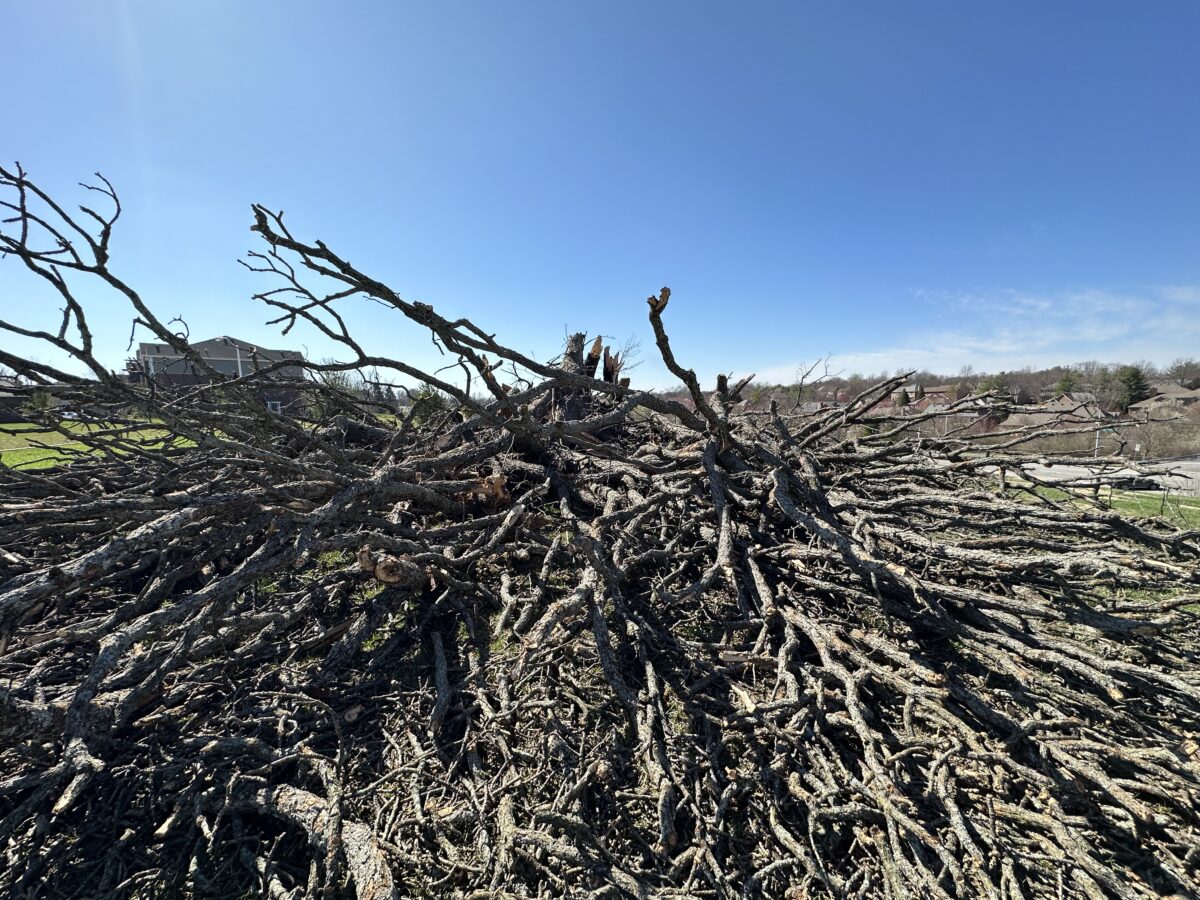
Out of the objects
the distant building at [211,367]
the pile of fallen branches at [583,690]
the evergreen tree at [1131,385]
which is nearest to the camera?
the pile of fallen branches at [583,690]

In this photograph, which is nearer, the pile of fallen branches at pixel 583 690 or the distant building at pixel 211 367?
the pile of fallen branches at pixel 583 690

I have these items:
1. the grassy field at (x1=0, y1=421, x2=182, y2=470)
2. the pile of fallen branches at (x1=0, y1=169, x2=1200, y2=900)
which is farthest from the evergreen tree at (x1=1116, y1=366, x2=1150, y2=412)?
the grassy field at (x1=0, y1=421, x2=182, y2=470)

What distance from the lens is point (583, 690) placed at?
96.3 inches

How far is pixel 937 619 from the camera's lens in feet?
7.53

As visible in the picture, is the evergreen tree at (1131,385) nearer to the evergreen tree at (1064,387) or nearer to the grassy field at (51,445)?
the evergreen tree at (1064,387)

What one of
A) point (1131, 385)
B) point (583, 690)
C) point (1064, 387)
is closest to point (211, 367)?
point (583, 690)

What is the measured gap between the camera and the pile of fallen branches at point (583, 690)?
1678 mm

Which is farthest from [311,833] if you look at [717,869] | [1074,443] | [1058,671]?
[1074,443]

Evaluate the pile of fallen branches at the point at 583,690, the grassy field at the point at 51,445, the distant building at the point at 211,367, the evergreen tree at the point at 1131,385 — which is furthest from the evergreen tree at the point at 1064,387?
the evergreen tree at the point at 1131,385

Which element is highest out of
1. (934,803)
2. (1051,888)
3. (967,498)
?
(967,498)

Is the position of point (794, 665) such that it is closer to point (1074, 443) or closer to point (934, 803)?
point (934, 803)

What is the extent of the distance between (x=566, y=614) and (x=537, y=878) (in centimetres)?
101

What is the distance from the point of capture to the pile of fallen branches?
1.68 m

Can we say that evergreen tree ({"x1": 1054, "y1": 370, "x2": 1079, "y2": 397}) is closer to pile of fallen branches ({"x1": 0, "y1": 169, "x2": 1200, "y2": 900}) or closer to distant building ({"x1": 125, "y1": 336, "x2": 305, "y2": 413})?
pile of fallen branches ({"x1": 0, "y1": 169, "x2": 1200, "y2": 900})
